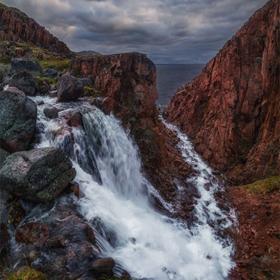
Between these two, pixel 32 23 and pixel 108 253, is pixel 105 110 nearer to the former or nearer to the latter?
pixel 108 253

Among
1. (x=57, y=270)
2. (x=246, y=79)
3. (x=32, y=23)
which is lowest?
(x=57, y=270)

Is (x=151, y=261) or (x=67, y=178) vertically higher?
(x=67, y=178)

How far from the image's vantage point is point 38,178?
18.9 meters

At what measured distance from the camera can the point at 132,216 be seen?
2314 centimetres

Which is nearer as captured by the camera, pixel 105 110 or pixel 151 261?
pixel 151 261

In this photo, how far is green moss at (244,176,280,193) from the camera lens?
104 feet

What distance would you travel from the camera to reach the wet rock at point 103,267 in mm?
15844

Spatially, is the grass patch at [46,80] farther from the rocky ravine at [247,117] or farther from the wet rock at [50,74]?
the rocky ravine at [247,117]

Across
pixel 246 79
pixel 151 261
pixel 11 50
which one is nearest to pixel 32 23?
pixel 11 50

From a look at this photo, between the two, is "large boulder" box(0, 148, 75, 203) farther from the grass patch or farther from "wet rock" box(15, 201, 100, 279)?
the grass patch

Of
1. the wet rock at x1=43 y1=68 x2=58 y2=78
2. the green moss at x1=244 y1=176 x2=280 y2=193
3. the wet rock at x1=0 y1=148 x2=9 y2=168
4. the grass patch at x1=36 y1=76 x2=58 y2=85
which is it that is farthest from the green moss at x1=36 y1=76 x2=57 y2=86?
the green moss at x1=244 y1=176 x2=280 y2=193

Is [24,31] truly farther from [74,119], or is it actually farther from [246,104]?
[74,119]

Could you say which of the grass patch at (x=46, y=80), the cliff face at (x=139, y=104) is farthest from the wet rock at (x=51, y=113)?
the grass patch at (x=46, y=80)

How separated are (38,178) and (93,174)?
19.7 ft
